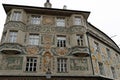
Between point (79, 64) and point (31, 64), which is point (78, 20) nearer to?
point (79, 64)

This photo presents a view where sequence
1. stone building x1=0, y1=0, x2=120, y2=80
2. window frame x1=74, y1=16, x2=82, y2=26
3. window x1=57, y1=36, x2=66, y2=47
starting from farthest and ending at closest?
window frame x1=74, y1=16, x2=82, y2=26, window x1=57, y1=36, x2=66, y2=47, stone building x1=0, y1=0, x2=120, y2=80

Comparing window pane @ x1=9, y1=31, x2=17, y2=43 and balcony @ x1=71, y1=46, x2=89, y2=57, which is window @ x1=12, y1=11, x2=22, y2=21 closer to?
window pane @ x1=9, y1=31, x2=17, y2=43

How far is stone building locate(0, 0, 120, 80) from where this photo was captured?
43.8 ft

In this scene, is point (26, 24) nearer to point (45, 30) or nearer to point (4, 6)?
point (45, 30)

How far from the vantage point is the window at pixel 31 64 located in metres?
13.6

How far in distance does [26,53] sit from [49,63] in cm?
262

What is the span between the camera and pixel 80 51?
568 inches

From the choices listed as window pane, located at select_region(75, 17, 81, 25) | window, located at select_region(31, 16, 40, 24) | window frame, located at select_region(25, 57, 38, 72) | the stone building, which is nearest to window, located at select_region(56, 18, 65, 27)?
the stone building

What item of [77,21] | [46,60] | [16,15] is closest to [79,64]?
[46,60]

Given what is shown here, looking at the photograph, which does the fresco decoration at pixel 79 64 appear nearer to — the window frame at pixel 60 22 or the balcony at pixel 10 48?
the window frame at pixel 60 22

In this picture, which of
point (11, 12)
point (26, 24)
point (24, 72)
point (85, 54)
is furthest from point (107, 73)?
point (11, 12)

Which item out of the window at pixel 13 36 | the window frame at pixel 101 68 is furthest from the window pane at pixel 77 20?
the window at pixel 13 36

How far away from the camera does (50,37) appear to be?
15492mm

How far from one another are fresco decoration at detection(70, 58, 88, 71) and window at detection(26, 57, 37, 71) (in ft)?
12.4
